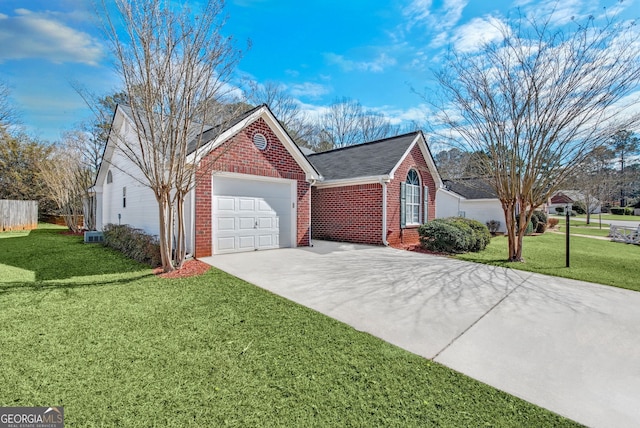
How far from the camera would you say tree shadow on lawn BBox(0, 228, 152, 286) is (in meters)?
6.15

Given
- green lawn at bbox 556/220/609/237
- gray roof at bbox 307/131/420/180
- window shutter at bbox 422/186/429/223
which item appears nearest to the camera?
gray roof at bbox 307/131/420/180

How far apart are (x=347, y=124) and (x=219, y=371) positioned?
32750mm

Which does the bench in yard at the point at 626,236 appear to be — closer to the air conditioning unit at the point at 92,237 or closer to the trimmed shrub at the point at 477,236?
the trimmed shrub at the point at 477,236

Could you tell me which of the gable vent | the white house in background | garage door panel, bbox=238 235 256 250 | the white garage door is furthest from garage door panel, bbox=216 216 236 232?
the white house in background

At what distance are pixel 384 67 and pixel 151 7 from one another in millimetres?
10471

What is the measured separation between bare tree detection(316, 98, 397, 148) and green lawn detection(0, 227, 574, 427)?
29797mm

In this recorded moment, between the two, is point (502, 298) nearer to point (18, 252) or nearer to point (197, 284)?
point (197, 284)

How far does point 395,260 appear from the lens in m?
8.88

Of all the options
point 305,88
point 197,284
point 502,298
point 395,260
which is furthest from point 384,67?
point 197,284

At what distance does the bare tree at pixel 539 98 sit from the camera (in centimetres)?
740

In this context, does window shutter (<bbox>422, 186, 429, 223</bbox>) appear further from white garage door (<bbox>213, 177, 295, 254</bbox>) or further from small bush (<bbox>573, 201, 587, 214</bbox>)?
small bush (<bbox>573, 201, 587, 214</bbox>)

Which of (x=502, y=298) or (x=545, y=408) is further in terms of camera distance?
(x=502, y=298)

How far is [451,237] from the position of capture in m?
10.6

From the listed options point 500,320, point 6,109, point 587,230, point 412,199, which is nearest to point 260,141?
point 412,199
